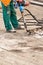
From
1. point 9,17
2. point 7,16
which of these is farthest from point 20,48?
point 9,17

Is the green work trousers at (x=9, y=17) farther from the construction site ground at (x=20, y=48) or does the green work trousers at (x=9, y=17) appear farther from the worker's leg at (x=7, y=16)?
the construction site ground at (x=20, y=48)

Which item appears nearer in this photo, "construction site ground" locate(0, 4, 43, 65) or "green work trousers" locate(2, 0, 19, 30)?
"construction site ground" locate(0, 4, 43, 65)

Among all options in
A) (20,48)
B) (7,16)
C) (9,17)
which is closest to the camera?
(20,48)

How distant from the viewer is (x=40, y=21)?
406 inches

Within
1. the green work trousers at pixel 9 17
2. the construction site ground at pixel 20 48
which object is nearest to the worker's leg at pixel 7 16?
the green work trousers at pixel 9 17

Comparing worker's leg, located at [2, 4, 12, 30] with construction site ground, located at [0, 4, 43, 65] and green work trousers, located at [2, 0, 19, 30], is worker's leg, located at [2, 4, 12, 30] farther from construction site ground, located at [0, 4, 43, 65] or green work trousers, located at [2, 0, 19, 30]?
construction site ground, located at [0, 4, 43, 65]

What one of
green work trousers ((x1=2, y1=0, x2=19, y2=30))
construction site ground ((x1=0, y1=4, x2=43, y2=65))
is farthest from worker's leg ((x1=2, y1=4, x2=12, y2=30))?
construction site ground ((x1=0, y1=4, x2=43, y2=65))

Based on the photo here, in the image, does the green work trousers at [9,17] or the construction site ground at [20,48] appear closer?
the construction site ground at [20,48]

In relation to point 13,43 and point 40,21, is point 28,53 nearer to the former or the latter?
point 13,43

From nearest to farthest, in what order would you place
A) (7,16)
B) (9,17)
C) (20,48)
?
1. (20,48)
2. (7,16)
3. (9,17)

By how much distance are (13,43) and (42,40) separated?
71 centimetres

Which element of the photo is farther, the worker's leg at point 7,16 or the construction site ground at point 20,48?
the worker's leg at point 7,16

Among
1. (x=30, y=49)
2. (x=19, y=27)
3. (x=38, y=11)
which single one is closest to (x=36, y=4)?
(x=38, y=11)

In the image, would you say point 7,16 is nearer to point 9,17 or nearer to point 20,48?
point 9,17
